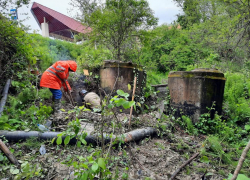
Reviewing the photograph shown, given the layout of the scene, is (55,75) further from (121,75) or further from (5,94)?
(121,75)

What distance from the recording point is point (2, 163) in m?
2.27

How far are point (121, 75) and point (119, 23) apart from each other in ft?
11.3

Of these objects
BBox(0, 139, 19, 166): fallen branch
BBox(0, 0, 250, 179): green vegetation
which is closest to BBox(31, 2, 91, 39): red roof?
BBox(0, 0, 250, 179): green vegetation

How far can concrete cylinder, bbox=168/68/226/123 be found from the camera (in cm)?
427

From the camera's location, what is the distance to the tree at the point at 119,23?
710cm

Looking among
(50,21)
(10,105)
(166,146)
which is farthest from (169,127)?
(50,21)

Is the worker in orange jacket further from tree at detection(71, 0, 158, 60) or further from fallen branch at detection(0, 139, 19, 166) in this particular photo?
tree at detection(71, 0, 158, 60)

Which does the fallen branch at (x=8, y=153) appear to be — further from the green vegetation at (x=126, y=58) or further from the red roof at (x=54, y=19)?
the red roof at (x=54, y=19)

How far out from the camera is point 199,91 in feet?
14.1

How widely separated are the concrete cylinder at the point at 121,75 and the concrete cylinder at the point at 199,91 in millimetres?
1189

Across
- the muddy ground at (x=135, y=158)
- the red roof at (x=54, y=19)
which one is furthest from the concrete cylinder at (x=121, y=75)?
the red roof at (x=54, y=19)

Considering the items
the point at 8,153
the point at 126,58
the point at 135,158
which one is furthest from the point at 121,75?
the point at 126,58

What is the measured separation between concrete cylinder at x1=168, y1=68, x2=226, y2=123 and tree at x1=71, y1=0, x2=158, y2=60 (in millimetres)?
4055

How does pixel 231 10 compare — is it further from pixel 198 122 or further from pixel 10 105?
pixel 10 105
